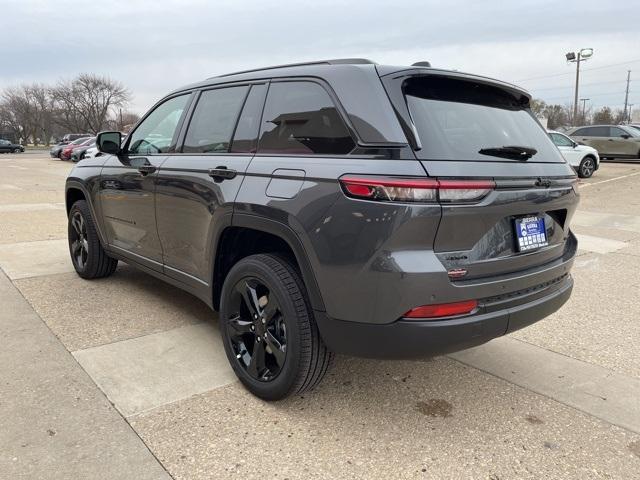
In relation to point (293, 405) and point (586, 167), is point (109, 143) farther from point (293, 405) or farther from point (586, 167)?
point (586, 167)

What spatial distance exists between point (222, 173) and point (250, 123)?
35cm

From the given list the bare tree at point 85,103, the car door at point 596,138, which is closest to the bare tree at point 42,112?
the bare tree at point 85,103

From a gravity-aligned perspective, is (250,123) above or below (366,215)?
above

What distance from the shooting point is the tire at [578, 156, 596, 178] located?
57.0 ft

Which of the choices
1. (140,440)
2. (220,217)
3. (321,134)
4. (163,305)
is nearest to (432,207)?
(321,134)

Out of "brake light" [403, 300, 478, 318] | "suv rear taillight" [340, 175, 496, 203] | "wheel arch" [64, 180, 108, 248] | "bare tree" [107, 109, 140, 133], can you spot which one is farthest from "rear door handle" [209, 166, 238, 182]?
"bare tree" [107, 109, 140, 133]

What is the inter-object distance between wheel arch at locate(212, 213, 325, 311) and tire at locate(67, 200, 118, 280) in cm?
216

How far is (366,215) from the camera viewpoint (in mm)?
2312

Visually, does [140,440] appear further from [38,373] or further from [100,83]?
[100,83]

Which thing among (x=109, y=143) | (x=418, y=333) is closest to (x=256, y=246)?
(x=418, y=333)

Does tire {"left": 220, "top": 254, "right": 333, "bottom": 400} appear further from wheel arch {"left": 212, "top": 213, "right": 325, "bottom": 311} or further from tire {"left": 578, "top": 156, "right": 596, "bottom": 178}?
tire {"left": 578, "top": 156, "right": 596, "bottom": 178}

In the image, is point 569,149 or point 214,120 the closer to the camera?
point 214,120

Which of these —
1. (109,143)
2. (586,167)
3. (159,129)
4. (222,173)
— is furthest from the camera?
(586,167)

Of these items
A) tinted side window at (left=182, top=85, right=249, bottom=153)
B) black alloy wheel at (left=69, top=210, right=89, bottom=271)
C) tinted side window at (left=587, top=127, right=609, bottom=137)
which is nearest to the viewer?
tinted side window at (left=182, top=85, right=249, bottom=153)
